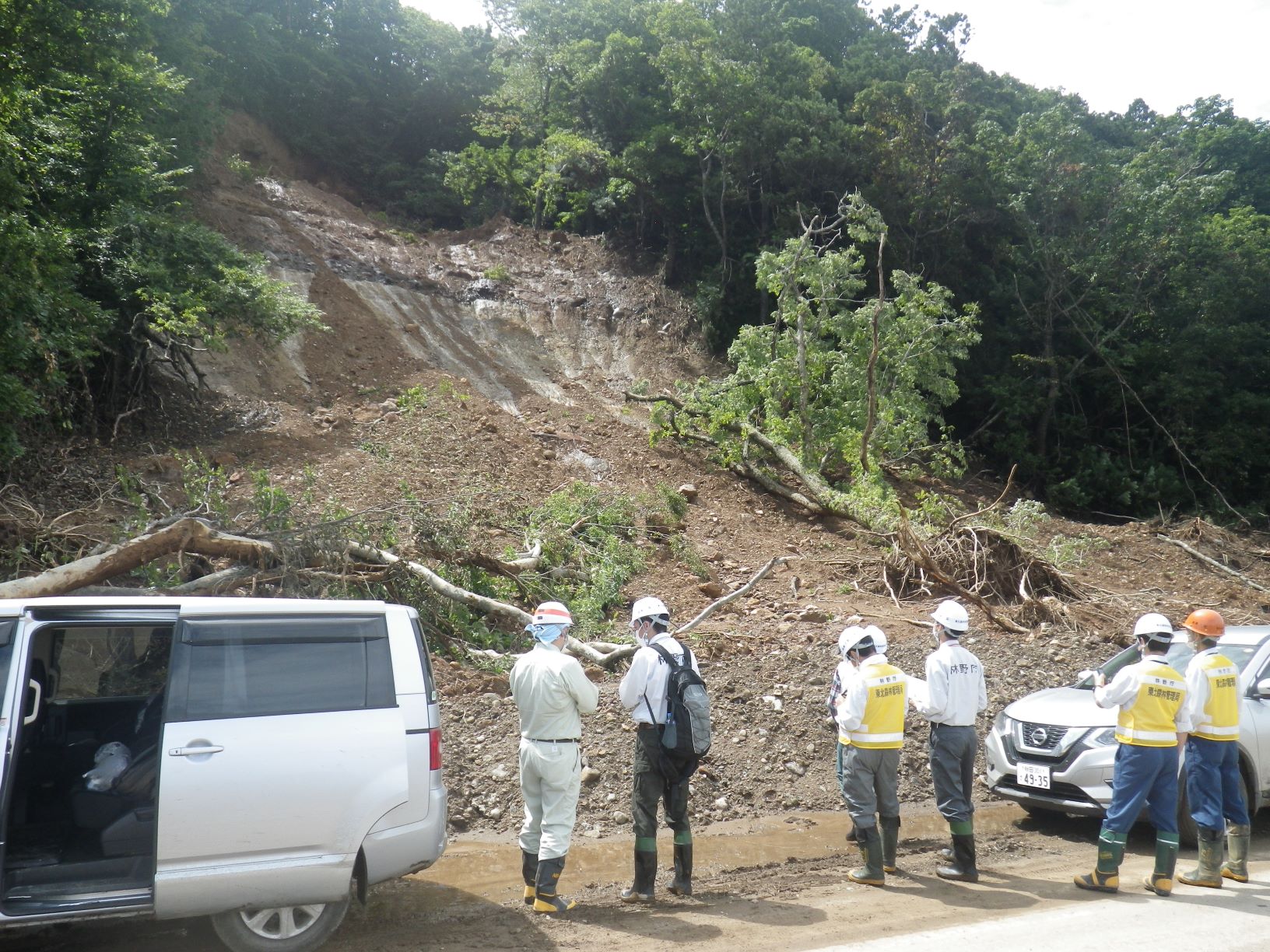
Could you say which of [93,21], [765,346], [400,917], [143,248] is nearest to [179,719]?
[400,917]

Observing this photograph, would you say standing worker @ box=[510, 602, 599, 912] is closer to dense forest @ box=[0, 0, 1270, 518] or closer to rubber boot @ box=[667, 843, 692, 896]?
rubber boot @ box=[667, 843, 692, 896]

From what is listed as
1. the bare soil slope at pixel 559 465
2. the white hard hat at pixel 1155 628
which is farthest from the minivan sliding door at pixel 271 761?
the white hard hat at pixel 1155 628

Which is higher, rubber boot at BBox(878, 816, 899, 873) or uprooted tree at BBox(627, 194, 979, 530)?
uprooted tree at BBox(627, 194, 979, 530)

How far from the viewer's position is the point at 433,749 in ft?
15.1

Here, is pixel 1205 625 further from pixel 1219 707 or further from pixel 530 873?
pixel 530 873

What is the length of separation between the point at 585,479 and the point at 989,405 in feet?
47.5

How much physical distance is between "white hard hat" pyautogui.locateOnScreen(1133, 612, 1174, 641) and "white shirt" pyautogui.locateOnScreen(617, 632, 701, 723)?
9.48 feet

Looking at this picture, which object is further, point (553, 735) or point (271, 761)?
point (553, 735)

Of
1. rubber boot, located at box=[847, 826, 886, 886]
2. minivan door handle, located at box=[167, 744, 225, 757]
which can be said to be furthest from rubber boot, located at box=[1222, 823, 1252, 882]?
minivan door handle, located at box=[167, 744, 225, 757]

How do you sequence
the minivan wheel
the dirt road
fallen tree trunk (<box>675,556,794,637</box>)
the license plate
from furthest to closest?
fallen tree trunk (<box>675,556,794,637</box>)
the license plate
the dirt road
the minivan wheel

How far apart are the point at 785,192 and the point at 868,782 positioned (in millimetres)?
22599

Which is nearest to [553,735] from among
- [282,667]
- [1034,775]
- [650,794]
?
[650,794]

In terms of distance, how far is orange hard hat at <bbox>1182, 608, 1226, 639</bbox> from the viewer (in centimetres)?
589

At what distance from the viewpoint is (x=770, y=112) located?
80.6ft
